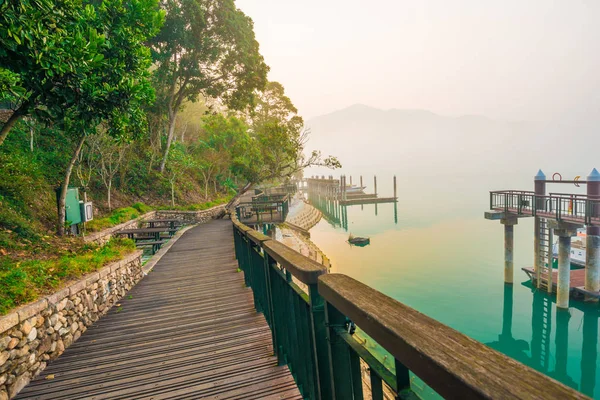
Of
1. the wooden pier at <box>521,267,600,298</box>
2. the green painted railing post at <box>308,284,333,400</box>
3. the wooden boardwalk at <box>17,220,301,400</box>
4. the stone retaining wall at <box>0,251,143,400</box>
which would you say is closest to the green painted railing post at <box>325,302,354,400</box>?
the green painted railing post at <box>308,284,333,400</box>

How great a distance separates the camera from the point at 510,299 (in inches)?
582

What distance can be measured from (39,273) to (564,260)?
1546 centimetres

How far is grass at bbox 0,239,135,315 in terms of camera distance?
3812 mm

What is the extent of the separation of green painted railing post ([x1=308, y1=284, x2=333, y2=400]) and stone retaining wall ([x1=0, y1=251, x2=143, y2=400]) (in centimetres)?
341

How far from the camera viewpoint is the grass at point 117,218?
10.9 meters

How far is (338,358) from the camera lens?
1426mm

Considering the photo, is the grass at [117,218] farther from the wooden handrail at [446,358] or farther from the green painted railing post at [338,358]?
the wooden handrail at [446,358]

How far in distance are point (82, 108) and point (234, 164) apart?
1343 cm

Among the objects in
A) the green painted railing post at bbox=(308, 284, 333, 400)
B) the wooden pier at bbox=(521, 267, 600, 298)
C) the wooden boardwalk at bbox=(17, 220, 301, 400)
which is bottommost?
the wooden pier at bbox=(521, 267, 600, 298)

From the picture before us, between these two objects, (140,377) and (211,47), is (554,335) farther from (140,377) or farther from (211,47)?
(211,47)

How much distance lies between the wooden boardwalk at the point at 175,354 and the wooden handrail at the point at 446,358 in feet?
6.84

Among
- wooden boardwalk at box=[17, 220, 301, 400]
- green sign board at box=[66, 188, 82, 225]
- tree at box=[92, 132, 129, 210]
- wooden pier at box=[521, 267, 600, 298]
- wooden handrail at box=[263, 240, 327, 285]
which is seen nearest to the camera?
wooden handrail at box=[263, 240, 327, 285]

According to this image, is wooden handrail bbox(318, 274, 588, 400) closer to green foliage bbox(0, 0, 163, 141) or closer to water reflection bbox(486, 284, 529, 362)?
green foliage bbox(0, 0, 163, 141)

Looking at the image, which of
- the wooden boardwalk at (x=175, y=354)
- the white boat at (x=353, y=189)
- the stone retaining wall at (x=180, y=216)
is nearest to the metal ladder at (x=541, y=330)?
the wooden boardwalk at (x=175, y=354)
